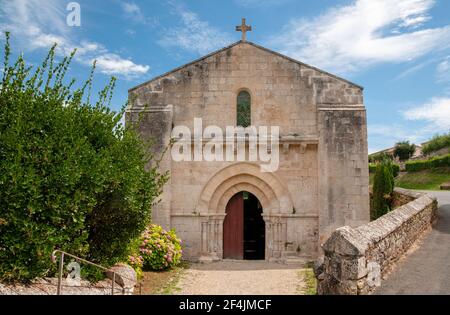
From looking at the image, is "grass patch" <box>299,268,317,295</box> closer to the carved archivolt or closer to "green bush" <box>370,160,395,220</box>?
the carved archivolt

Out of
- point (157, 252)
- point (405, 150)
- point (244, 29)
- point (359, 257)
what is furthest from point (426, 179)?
point (359, 257)

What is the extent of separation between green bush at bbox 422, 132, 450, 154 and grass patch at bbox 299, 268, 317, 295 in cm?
4733

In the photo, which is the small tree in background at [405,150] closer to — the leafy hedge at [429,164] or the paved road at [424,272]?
the leafy hedge at [429,164]

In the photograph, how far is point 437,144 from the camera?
5175cm

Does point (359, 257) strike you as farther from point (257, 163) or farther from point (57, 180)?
point (257, 163)

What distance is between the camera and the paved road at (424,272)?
5.95 m

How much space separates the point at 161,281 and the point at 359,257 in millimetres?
5790

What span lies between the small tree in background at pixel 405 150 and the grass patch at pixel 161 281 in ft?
166

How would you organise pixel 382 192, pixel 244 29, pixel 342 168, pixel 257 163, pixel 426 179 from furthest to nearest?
pixel 426 179 → pixel 382 192 → pixel 244 29 → pixel 257 163 → pixel 342 168

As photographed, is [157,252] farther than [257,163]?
No

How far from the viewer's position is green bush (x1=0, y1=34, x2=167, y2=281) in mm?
5711

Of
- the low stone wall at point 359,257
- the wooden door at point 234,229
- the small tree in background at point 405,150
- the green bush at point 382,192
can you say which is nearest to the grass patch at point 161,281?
the wooden door at point 234,229
